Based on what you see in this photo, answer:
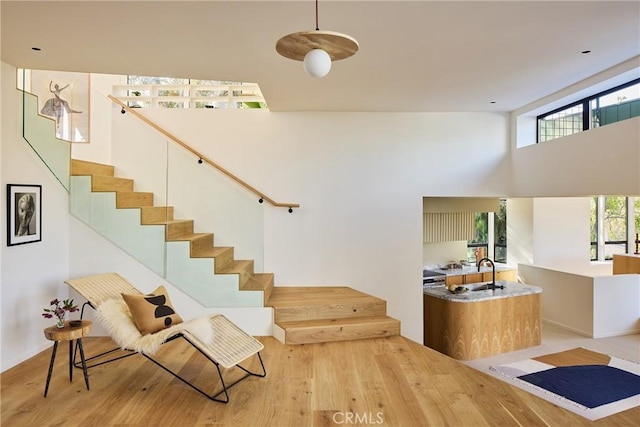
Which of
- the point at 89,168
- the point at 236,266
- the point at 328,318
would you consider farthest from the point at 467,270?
the point at 89,168

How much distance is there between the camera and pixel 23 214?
3.55 meters

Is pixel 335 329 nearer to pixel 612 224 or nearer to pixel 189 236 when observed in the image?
pixel 189 236

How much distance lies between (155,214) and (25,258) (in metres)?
1.26

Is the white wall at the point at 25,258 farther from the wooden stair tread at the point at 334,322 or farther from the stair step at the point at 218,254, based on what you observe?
the wooden stair tread at the point at 334,322

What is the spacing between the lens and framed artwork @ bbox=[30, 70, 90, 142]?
3.95 m

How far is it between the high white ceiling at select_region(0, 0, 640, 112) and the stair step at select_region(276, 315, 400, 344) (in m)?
2.48

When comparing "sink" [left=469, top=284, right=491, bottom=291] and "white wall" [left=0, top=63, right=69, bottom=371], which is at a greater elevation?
"white wall" [left=0, top=63, right=69, bottom=371]

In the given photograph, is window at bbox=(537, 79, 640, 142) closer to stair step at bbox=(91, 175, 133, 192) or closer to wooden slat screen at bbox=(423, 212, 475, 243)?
wooden slat screen at bbox=(423, 212, 475, 243)

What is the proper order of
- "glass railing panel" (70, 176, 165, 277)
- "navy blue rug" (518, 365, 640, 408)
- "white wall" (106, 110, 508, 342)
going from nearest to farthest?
"navy blue rug" (518, 365, 640, 408) < "glass railing panel" (70, 176, 165, 277) < "white wall" (106, 110, 508, 342)

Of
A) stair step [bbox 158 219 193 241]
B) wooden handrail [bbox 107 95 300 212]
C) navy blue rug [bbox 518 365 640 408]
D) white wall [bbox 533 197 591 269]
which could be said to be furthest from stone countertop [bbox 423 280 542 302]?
stair step [bbox 158 219 193 241]

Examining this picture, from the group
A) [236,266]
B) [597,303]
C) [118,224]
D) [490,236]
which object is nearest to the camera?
[118,224]

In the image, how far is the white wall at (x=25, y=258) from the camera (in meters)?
3.38

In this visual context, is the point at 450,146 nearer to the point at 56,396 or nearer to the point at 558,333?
the point at 558,333

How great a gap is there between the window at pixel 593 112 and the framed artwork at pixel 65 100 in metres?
5.71
